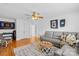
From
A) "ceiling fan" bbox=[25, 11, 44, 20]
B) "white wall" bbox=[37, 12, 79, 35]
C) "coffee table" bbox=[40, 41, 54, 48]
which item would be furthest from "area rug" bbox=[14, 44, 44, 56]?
"ceiling fan" bbox=[25, 11, 44, 20]

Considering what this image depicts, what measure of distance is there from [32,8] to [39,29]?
380 mm

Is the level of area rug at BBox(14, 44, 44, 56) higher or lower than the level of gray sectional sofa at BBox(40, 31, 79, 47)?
lower

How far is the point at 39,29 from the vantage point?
2098 mm

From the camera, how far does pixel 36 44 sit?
2107 millimetres

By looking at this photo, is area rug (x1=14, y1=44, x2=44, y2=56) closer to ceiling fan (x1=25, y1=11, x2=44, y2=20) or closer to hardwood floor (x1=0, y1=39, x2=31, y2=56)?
hardwood floor (x1=0, y1=39, x2=31, y2=56)

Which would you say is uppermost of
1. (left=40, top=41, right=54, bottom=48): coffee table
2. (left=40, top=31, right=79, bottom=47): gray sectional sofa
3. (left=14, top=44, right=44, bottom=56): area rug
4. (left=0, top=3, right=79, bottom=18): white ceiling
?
(left=0, top=3, right=79, bottom=18): white ceiling

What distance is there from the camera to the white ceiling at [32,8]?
2.01 metres

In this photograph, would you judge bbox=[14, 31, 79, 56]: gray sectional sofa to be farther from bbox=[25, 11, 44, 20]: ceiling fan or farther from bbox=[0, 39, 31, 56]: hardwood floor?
bbox=[25, 11, 44, 20]: ceiling fan

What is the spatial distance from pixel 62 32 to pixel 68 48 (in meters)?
0.29

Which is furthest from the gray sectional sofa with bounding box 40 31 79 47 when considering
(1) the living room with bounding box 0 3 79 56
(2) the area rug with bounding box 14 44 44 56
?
(2) the area rug with bounding box 14 44 44 56

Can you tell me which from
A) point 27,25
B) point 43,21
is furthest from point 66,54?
point 27,25

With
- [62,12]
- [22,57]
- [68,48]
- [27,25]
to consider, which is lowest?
[22,57]

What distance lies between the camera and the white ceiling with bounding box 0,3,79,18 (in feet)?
6.61

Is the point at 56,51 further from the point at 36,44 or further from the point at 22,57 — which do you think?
the point at 22,57
